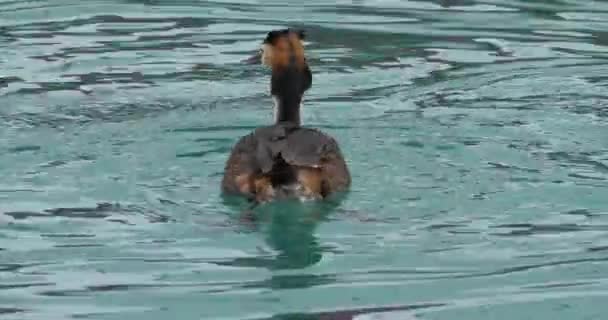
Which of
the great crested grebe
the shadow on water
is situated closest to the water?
the shadow on water

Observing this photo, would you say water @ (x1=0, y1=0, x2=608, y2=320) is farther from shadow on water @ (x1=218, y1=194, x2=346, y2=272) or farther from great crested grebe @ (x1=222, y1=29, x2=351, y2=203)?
great crested grebe @ (x1=222, y1=29, x2=351, y2=203)

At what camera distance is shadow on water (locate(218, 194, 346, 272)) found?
33.2 ft

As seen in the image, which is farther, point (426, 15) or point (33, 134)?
point (426, 15)

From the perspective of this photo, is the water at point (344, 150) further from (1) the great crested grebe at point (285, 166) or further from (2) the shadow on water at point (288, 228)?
(1) the great crested grebe at point (285, 166)

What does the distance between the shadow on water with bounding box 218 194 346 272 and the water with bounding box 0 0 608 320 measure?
0.9 inches

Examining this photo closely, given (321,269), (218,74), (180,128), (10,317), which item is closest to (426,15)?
(218,74)

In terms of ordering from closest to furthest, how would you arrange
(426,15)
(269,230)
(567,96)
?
(269,230) < (567,96) < (426,15)

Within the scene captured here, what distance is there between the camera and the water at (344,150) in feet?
31.4

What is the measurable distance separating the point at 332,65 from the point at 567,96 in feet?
7.01

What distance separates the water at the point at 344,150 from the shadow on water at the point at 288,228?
2 cm

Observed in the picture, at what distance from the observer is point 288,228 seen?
11000mm

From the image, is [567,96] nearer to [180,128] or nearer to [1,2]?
[180,128]

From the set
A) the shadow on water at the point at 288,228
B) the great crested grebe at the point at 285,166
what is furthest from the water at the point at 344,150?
the great crested grebe at the point at 285,166

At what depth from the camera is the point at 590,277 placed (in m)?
9.85
